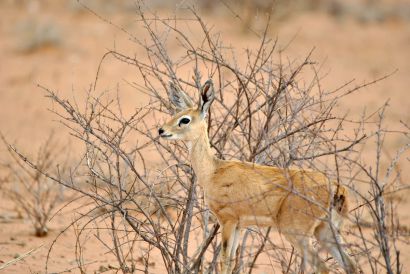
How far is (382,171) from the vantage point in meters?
13.3

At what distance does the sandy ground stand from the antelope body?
10.9 ft

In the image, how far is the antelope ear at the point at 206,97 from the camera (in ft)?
18.8

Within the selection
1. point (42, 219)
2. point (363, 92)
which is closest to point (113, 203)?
point (42, 219)

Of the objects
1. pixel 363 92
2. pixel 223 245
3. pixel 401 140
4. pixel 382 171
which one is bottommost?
pixel 223 245

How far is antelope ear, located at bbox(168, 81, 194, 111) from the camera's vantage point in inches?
239

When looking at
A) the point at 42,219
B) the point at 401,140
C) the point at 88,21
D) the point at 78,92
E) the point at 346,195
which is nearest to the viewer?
the point at 346,195

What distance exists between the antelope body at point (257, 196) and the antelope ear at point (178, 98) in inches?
0.8

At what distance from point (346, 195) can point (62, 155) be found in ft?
30.2

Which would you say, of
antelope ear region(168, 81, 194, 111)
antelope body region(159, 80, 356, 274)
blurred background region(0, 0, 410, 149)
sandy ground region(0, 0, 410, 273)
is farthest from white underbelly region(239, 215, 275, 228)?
blurred background region(0, 0, 410, 149)

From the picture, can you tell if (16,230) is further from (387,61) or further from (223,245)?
(387,61)

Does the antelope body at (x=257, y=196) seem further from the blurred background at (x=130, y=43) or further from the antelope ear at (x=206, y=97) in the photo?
the blurred background at (x=130, y=43)

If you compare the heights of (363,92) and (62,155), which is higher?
(363,92)

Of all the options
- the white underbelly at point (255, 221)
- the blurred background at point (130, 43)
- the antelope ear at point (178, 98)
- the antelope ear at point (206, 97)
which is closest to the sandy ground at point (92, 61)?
the blurred background at point (130, 43)

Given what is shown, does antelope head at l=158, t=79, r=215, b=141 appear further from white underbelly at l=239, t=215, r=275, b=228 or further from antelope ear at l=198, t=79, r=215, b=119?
white underbelly at l=239, t=215, r=275, b=228
